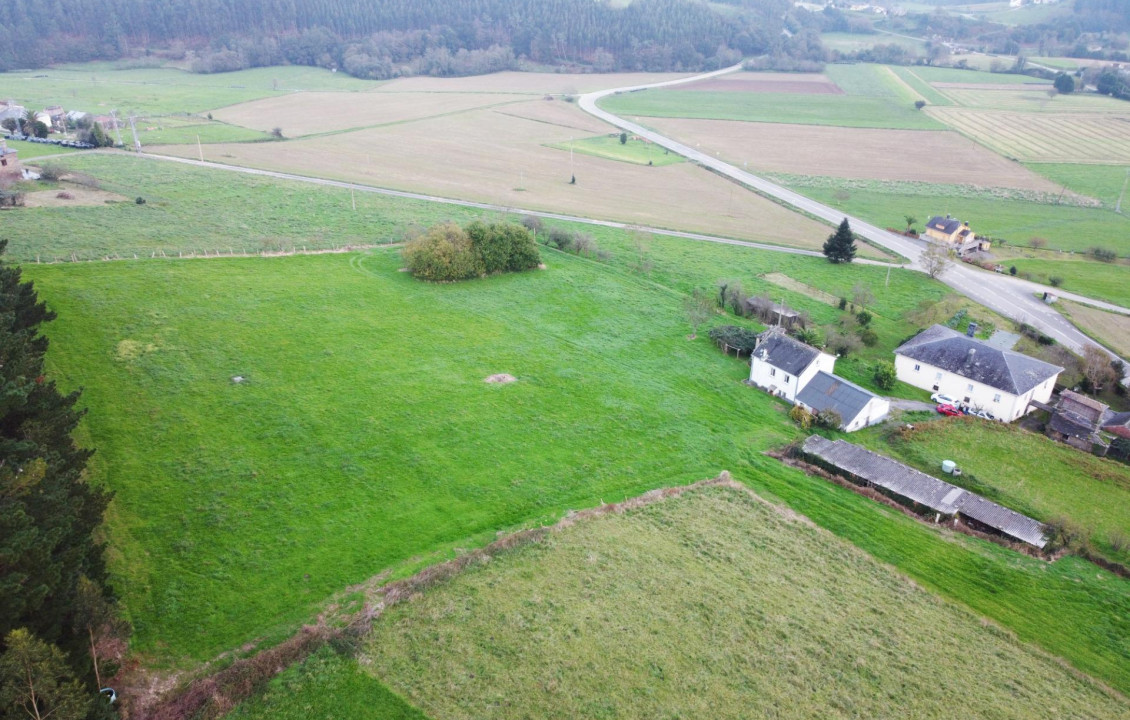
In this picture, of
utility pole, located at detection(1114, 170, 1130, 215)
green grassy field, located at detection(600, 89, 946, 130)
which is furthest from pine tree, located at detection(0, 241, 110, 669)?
green grassy field, located at detection(600, 89, 946, 130)

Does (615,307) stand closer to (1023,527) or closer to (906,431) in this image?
(906,431)

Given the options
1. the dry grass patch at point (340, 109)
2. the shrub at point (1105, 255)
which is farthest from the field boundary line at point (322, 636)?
the dry grass patch at point (340, 109)

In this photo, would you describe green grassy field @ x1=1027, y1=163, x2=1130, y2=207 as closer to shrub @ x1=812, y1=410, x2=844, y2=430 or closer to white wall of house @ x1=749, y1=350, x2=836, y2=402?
white wall of house @ x1=749, y1=350, x2=836, y2=402

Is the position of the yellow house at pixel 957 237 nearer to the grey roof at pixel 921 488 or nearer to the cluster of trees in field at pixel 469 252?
the cluster of trees in field at pixel 469 252

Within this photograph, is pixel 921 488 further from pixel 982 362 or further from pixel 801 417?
pixel 982 362

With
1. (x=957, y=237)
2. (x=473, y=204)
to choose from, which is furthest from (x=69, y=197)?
(x=957, y=237)

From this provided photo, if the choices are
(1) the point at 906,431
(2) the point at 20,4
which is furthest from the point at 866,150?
(2) the point at 20,4

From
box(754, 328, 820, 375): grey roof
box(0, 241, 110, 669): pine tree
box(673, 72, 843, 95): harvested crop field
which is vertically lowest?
box(754, 328, 820, 375): grey roof
